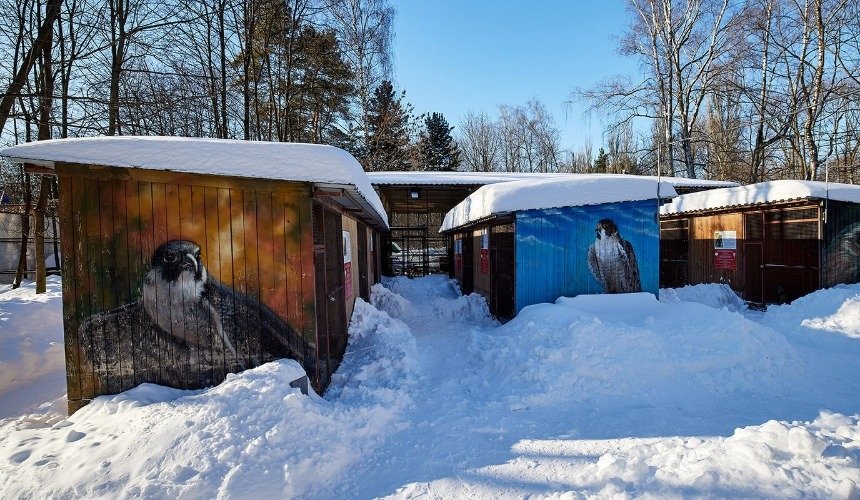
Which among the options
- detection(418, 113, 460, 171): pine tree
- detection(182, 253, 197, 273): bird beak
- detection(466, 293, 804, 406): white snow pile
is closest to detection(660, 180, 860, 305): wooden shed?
detection(466, 293, 804, 406): white snow pile

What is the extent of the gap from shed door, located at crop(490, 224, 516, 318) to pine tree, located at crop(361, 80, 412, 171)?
48.7 ft

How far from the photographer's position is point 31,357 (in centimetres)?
607

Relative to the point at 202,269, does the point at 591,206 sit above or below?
above

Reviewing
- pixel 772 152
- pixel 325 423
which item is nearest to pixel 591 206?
pixel 325 423

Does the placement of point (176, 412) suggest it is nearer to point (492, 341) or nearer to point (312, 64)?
point (492, 341)

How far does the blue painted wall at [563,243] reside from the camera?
306 inches

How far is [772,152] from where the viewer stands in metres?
22.0

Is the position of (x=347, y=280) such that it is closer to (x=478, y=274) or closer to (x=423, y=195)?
(x=478, y=274)

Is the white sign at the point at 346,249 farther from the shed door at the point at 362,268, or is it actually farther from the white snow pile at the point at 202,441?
the white snow pile at the point at 202,441

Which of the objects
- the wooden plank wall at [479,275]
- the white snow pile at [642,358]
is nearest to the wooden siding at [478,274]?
the wooden plank wall at [479,275]

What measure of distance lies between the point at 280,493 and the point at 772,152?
27.8m

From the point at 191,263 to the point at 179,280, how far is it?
0.21m

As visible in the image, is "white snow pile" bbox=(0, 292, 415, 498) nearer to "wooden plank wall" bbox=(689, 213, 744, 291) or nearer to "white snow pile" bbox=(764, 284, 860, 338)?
"white snow pile" bbox=(764, 284, 860, 338)

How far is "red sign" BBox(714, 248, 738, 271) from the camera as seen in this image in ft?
35.1
